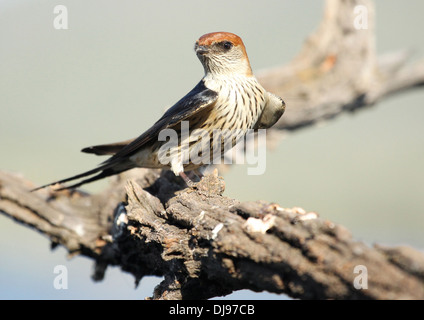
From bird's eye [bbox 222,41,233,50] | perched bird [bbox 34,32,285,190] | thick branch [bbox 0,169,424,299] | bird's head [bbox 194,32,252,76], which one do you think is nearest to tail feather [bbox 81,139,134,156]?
perched bird [bbox 34,32,285,190]

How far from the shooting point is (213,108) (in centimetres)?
470

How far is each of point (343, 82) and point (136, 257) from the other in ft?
13.0

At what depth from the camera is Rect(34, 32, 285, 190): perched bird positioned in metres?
4.68

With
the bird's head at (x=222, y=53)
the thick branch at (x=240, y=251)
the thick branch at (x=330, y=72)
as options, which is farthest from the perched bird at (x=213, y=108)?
the thick branch at (x=330, y=72)

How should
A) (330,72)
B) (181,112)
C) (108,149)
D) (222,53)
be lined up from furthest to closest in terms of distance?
(330,72) → (108,149) → (222,53) → (181,112)

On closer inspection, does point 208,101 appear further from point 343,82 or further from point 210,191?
point 343,82

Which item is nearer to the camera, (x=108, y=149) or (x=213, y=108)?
(x=213, y=108)

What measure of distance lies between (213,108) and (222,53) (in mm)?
536

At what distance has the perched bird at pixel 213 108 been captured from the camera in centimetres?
468

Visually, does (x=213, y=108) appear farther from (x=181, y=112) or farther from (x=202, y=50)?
(x=202, y=50)

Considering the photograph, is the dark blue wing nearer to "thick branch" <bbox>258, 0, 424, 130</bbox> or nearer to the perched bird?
the perched bird

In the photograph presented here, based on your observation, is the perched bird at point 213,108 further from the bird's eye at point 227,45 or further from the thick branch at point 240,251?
the thick branch at point 240,251

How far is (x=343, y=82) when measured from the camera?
723 cm

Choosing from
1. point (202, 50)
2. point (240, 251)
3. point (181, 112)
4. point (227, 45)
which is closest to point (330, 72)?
point (227, 45)
